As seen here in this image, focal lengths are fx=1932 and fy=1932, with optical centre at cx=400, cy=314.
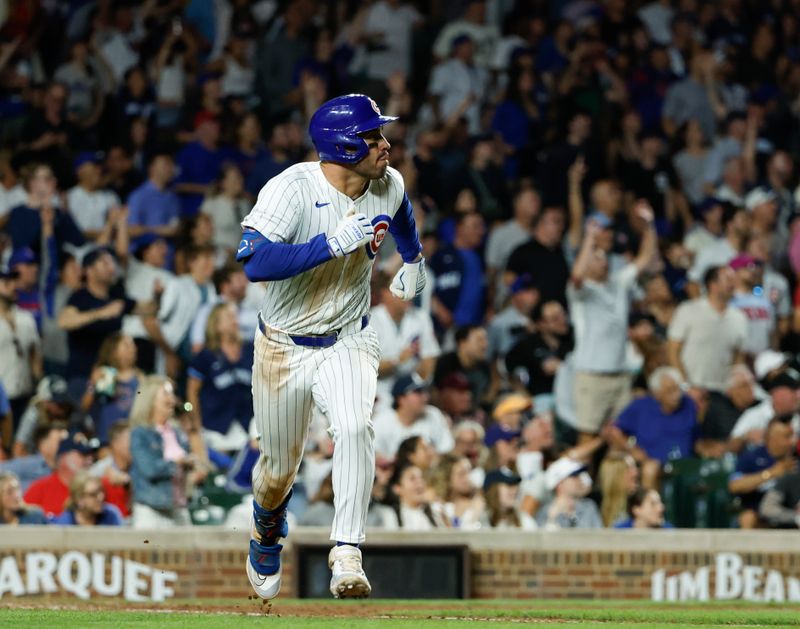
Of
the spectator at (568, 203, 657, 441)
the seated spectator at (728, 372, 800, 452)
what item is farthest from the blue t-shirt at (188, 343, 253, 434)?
the seated spectator at (728, 372, 800, 452)

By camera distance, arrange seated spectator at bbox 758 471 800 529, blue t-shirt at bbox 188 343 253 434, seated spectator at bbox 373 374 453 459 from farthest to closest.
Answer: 1. blue t-shirt at bbox 188 343 253 434
2. seated spectator at bbox 373 374 453 459
3. seated spectator at bbox 758 471 800 529

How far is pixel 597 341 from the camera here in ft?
47.7

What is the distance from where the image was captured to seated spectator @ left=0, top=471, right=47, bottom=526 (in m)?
11.6

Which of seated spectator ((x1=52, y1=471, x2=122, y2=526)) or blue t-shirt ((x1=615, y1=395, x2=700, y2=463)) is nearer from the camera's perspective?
seated spectator ((x1=52, y1=471, x2=122, y2=526))

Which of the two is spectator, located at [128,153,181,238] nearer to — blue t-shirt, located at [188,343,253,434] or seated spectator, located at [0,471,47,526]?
blue t-shirt, located at [188,343,253,434]

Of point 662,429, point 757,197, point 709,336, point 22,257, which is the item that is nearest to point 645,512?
point 662,429

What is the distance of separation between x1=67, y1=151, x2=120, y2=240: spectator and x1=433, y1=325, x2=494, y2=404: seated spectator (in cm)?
296

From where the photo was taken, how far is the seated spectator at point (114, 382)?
13008 millimetres

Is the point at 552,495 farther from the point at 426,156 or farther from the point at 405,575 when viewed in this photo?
the point at 426,156

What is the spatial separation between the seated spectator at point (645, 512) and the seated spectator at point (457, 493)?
920mm

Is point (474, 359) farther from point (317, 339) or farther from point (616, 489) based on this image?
point (317, 339)

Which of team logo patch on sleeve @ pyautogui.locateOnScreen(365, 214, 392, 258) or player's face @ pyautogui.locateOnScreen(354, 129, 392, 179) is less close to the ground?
player's face @ pyautogui.locateOnScreen(354, 129, 392, 179)

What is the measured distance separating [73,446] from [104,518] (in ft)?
1.78

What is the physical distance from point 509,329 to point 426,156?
2190mm
